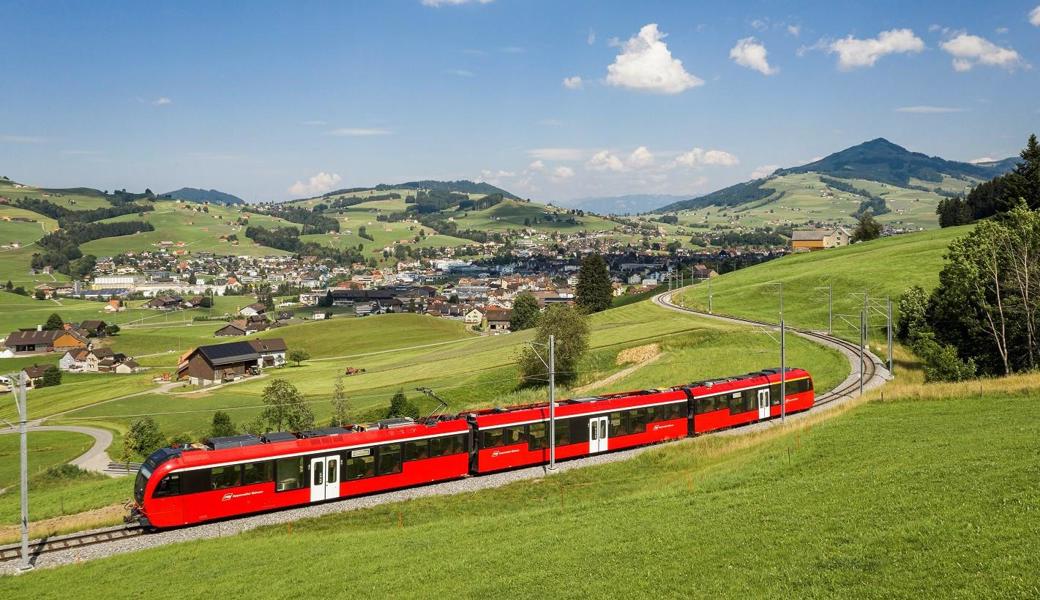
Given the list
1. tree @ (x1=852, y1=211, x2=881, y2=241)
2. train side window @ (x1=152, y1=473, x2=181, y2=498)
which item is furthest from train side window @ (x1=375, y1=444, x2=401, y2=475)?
tree @ (x1=852, y1=211, x2=881, y2=241)

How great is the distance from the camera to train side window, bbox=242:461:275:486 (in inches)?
1151

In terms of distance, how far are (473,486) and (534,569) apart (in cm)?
1509

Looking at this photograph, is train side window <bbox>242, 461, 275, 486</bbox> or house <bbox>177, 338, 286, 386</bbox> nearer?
train side window <bbox>242, 461, 275, 486</bbox>

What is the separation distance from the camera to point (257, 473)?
1161 inches

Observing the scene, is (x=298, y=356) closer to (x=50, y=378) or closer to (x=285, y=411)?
(x=50, y=378)

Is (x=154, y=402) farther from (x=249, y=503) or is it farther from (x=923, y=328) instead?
(x=923, y=328)

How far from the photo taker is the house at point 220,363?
114 m

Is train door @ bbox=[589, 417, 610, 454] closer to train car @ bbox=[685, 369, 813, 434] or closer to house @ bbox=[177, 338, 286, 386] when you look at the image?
train car @ bbox=[685, 369, 813, 434]

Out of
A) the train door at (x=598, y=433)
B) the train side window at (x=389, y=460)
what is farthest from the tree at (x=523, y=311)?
the train side window at (x=389, y=460)

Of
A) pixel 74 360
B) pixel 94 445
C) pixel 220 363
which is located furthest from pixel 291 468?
pixel 74 360

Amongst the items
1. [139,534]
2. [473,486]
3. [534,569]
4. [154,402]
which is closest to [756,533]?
[534,569]

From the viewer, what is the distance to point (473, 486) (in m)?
33.2

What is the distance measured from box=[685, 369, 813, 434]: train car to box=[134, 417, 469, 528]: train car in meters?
16.5

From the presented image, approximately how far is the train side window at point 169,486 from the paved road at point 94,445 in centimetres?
3898
